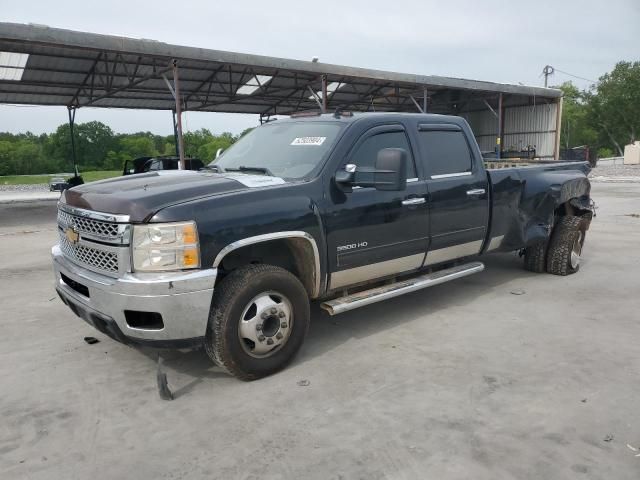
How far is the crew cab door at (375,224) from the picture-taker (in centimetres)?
390

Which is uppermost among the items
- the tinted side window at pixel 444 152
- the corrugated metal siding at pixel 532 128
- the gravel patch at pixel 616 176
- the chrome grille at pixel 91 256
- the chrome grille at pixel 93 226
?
the corrugated metal siding at pixel 532 128

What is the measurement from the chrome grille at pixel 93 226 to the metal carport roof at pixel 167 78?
9047 mm

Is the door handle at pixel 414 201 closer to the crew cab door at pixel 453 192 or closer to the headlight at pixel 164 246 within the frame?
the crew cab door at pixel 453 192

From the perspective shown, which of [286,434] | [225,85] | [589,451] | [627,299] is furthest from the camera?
[225,85]

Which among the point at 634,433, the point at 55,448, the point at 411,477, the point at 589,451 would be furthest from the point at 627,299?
the point at 55,448

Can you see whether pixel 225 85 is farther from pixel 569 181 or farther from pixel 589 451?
pixel 589 451

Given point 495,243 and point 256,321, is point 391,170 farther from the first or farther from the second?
point 495,243

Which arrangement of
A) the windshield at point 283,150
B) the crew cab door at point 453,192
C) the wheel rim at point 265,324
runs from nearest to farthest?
1. the wheel rim at point 265,324
2. the windshield at point 283,150
3. the crew cab door at point 453,192

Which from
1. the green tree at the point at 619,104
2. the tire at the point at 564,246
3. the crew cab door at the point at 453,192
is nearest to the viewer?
A: the crew cab door at the point at 453,192

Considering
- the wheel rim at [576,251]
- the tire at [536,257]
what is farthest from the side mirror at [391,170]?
the wheel rim at [576,251]

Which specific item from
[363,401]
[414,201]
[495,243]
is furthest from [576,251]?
[363,401]

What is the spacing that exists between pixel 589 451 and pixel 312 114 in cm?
349

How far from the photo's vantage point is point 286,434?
113 inches

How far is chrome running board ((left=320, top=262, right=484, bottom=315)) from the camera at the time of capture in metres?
3.95
